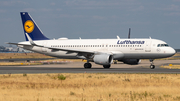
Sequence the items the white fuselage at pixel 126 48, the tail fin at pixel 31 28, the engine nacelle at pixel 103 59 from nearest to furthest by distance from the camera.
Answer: the engine nacelle at pixel 103 59, the white fuselage at pixel 126 48, the tail fin at pixel 31 28

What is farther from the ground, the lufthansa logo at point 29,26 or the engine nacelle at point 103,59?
the lufthansa logo at point 29,26

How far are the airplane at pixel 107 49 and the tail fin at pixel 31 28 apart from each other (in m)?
0.97

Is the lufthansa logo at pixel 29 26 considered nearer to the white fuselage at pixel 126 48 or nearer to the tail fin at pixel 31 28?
the tail fin at pixel 31 28

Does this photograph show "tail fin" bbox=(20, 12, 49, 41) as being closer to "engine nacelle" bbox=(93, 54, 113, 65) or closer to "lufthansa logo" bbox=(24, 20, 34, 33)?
"lufthansa logo" bbox=(24, 20, 34, 33)

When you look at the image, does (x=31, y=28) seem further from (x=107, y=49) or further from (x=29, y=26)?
(x=107, y=49)

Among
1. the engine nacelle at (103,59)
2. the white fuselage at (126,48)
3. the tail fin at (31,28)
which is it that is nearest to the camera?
the engine nacelle at (103,59)

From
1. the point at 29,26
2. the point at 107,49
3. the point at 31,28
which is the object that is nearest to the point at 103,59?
the point at 107,49

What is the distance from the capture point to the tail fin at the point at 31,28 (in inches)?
2170

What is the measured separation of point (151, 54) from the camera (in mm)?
45438

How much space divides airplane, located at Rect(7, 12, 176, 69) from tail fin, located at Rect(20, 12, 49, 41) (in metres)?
0.97

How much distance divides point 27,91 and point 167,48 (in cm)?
2960

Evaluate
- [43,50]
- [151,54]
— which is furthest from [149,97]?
[43,50]

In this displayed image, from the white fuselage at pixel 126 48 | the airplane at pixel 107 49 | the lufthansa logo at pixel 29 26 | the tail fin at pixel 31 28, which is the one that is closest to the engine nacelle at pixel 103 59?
the airplane at pixel 107 49

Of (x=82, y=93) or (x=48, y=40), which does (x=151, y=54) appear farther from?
(x=82, y=93)
